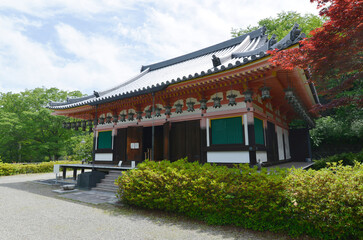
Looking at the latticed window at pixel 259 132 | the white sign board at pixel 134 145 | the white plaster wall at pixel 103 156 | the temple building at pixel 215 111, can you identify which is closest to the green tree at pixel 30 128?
the temple building at pixel 215 111

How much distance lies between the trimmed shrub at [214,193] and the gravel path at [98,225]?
23cm

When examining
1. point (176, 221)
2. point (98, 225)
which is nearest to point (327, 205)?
point (176, 221)

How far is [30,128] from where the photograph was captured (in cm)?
2366

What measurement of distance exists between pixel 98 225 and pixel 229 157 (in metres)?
4.98

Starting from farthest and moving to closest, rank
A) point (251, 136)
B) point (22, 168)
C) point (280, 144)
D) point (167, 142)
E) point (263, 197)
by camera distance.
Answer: point (22, 168)
point (280, 144)
point (167, 142)
point (251, 136)
point (263, 197)

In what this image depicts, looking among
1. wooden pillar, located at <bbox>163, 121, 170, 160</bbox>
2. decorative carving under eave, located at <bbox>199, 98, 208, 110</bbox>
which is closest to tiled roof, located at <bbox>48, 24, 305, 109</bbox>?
decorative carving under eave, located at <bbox>199, 98, 208, 110</bbox>

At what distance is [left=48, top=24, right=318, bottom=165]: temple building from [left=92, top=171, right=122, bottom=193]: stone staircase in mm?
1405

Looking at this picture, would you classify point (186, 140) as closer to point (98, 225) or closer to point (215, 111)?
point (215, 111)

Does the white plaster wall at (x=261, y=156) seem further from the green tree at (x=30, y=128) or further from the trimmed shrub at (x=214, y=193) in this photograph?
the green tree at (x=30, y=128)

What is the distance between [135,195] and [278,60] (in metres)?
5.41

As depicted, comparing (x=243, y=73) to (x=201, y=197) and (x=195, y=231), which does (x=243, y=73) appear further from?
(x=195, y=231)

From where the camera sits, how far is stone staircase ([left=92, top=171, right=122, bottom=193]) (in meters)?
8.47

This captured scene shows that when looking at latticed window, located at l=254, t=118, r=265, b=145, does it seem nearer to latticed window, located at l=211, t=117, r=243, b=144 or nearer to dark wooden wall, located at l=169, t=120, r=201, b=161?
latticed window, located at l=211, t=117, r=243, b=144

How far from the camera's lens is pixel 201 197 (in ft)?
15.4
